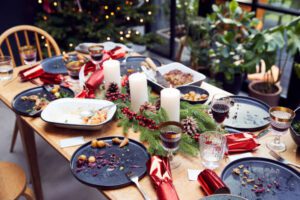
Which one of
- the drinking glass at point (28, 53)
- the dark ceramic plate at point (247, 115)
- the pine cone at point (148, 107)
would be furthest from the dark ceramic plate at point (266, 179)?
the drinking glass at point (28, 53)

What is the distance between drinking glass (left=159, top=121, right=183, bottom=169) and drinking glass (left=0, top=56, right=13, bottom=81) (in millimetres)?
1153

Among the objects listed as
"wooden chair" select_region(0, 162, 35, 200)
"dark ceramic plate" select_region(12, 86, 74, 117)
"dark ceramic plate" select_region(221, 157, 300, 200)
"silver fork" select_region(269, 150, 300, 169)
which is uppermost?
"dark ceramic plate" select_region(12, 86, 74, 117)

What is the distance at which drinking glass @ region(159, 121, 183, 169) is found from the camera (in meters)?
1.27

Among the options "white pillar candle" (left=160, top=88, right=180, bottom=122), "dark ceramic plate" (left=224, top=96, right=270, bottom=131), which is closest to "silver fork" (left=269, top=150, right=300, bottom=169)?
"dark ceramic plate" (left=224, top=96, right=270, bottom=131)

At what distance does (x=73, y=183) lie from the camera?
2.38 metres

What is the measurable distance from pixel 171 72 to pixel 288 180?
37.0 inches

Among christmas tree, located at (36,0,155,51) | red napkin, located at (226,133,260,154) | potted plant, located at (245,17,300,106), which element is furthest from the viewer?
christmas tree, located at (36,0,155,51)

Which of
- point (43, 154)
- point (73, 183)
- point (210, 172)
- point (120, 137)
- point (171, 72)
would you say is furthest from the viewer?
point (43, 154)

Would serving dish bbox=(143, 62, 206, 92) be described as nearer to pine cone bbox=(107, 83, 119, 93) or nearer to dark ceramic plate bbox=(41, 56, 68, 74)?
pine cone bbox=(107, 83, 119, 93)

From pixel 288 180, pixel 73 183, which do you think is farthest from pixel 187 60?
pixel 288 180

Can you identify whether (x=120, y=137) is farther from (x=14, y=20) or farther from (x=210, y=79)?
(x=14, y=20)

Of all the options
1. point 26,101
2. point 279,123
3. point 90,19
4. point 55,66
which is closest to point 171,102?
point 279,123

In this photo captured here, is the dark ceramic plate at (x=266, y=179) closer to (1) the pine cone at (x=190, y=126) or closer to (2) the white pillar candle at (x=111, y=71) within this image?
(1) the pine cone at (x=190, y=126)

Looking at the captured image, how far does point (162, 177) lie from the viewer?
1.24 meters
